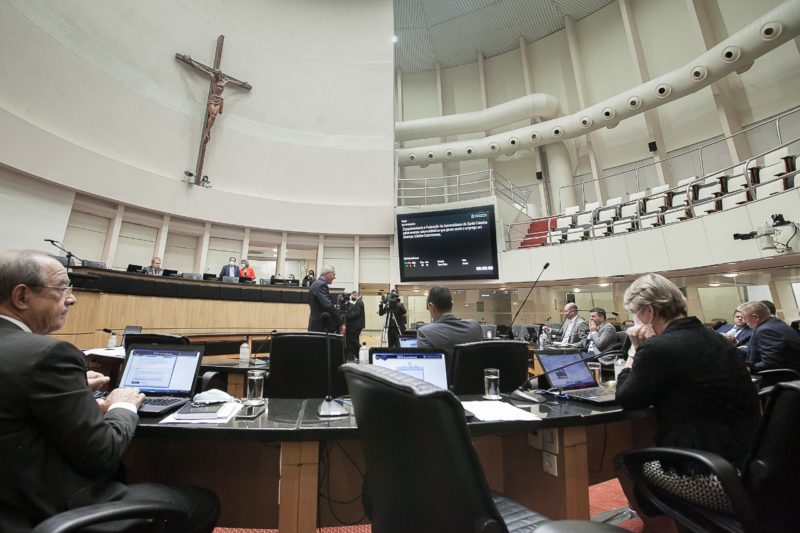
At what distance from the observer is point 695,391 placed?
1277 mm

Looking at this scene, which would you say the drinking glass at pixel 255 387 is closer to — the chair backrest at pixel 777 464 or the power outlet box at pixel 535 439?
the power outlet box at pixel 535 439

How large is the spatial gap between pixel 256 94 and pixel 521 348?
1014 centimetres

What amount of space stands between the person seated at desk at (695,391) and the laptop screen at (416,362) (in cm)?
82

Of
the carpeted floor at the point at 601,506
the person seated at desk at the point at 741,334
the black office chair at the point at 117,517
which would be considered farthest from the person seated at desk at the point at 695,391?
the person seated at desk at the point at 741,334

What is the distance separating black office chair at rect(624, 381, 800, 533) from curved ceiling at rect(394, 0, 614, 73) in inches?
518

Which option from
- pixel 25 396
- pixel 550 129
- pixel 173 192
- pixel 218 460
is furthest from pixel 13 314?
pixel 550 129

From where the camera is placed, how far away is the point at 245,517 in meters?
1.69

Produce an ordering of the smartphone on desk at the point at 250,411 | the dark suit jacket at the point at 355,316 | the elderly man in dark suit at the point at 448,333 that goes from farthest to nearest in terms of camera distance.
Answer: the dark suit jacket at the point at 355,316 < the elderly man in dark suit at the point at 448,333 < the smartphone on desk at the point at 250,411

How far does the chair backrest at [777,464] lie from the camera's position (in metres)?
0.98

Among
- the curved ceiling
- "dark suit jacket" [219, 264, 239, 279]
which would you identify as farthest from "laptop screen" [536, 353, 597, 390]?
the curved ceiling

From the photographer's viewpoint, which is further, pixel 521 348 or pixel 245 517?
pixel 521 348

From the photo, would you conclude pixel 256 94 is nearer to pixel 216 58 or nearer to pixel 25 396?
pixel 216 58

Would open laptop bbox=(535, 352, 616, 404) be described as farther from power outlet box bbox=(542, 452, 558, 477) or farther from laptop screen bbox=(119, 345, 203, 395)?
laptop screen bbox=(119, 345, 203, 395)

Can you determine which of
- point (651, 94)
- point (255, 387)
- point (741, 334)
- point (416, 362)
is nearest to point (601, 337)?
point (741, 334)
